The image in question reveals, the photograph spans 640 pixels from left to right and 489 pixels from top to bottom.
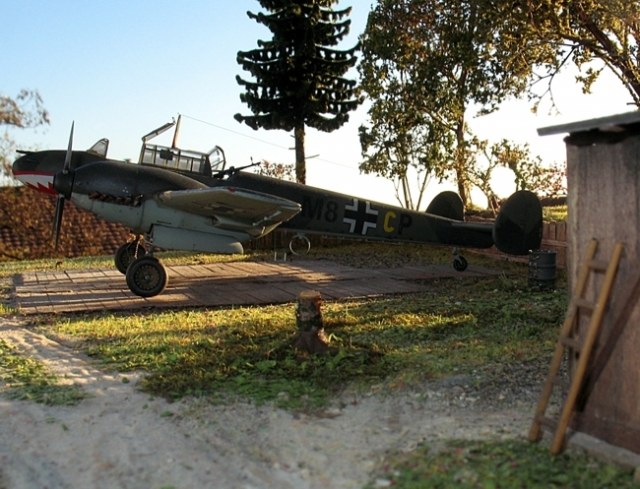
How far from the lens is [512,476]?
4.03 meters

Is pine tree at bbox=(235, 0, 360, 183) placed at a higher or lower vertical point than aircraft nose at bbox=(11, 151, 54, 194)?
higher

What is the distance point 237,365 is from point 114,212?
577cm

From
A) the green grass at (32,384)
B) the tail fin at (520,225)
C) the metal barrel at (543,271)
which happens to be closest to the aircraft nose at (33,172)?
the green grass at (32,384)

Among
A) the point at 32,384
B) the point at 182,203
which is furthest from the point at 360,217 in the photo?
the point at 32,384

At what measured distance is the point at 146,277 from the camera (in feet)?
36.8

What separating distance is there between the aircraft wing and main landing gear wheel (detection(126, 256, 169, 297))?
42.9 inches

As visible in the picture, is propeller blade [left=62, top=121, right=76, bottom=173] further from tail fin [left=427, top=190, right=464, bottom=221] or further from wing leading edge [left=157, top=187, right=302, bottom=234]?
tail fin [left=427, top=190, right=464, bottom=221]

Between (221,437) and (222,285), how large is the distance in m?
8.21

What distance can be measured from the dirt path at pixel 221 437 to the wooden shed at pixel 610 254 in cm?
68

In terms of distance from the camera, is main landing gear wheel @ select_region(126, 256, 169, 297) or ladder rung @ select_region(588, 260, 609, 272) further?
main landing gear wheel @ select_region(126, 256, 169, 297)

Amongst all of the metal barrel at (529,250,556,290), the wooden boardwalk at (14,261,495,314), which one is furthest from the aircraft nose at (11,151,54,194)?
Result: the metal barrel at (529,250,556,290)

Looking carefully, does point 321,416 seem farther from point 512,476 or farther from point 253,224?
point 253,224

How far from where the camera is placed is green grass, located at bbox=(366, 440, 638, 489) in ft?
12.9

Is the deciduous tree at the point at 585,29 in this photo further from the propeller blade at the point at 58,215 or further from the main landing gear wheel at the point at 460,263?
the propeller blade at the point at 58,215
